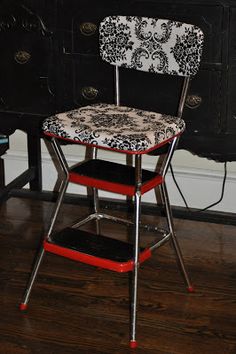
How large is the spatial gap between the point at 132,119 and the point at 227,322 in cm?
72

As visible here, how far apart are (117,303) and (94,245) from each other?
0.24 meters

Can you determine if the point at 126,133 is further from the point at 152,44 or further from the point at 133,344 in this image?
the point at 133,344

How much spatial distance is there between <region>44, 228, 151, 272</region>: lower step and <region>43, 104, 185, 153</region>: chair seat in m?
0.34

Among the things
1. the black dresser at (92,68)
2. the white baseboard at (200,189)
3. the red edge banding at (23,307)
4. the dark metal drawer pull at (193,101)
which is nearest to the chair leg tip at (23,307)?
the red edge banding at (23,307)

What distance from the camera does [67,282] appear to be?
8.11 feet

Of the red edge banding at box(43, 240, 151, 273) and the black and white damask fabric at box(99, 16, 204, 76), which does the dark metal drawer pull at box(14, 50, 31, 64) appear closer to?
the black and white damask fabric at box(99, 16, 204, 76)

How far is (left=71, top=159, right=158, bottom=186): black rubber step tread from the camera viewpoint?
2241mm

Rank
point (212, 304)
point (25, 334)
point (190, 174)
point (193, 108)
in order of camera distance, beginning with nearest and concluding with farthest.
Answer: point (25, 334) → point (212, 304) → point (193, 108) → point (190, 174)

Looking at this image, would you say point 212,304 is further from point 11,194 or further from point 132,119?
point 11,194

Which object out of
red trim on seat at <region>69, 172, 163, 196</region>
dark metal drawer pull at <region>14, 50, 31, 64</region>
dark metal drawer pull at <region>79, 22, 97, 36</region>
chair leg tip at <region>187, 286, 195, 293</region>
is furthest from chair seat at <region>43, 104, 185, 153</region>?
chair leg tip at <region>187, 286, 195, 293</region>

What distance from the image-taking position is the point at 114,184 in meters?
2.21

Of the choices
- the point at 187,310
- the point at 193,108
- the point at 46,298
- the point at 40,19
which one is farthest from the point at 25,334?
the point at 40,19

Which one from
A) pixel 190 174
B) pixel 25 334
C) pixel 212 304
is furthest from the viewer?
pixel 190 174

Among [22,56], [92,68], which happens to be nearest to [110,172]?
[92,68]
